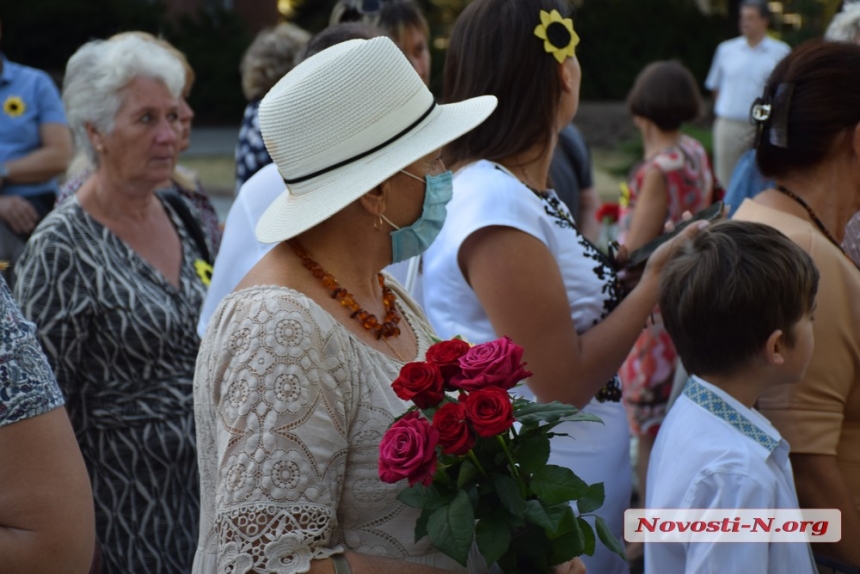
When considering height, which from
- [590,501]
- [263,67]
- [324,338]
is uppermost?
[263,67]

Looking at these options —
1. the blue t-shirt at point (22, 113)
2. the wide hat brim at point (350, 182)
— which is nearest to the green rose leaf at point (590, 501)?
the wide hat brim at point (350, 182)

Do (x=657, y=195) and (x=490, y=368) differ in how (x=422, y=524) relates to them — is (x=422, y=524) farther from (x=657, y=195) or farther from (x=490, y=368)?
(x=657, y=195)

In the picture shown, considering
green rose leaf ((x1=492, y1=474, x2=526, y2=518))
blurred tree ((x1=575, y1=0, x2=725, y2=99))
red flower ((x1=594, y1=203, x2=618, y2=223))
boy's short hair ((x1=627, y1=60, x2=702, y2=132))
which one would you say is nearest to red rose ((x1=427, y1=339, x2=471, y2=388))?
green rose leaf ((x1=492, y1=474, x2=526, y2=518))

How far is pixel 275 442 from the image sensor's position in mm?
1841

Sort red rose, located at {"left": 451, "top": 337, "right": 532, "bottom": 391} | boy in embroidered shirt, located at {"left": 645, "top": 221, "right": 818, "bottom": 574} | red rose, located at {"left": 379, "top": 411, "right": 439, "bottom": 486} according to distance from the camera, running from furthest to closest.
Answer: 1. boy in embroidered shirt, located at {"left": 645, "top": 221, "right": 818, "bottom": 574}
2. red rose, located at {"left": 451, "top": 337, "right": 532, "bottom": 391}
3. red rose, located at {"left": 379, "top": 411, "right": 439, "bottom": 486}

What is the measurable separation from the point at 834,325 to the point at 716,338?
37cm

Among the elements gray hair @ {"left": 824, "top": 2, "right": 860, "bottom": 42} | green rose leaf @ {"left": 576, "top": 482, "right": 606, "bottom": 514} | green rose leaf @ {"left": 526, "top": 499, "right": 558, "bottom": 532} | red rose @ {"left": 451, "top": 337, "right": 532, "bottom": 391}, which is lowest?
green rose leaf @ {"left": 576, "top": 482, "right": 606, "bottom": 514}

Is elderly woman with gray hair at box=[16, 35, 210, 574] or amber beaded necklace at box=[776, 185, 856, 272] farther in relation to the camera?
elderly woman with gray hair at box=[16, 35, 210, 574]

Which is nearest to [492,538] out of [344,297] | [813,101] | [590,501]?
[590,501]

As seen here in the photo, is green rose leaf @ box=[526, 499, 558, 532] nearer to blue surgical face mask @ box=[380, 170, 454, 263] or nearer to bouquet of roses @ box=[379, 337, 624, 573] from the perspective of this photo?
bouquet of roses @ box=[379, 337, 624, 573]

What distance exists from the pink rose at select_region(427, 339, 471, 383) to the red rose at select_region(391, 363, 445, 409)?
→ 4 centimetres

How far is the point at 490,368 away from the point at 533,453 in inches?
6.9

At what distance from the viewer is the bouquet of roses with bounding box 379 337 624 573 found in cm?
180

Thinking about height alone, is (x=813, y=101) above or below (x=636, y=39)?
above
